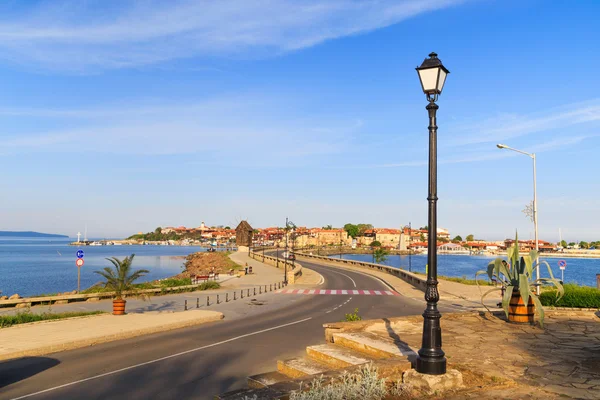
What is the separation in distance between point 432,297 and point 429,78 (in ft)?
13.5

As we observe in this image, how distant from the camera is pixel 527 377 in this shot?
8102 millimetres

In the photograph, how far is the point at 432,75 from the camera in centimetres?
870

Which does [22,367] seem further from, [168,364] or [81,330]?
[81,330]

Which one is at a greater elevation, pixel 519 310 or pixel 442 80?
pixel 442 80

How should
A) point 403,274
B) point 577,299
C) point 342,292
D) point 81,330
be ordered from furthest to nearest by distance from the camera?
1. point 403,274
2. point 342,292
3. point 577,299
4. point 81,330

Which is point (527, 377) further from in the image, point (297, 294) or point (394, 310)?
point (297, 294)

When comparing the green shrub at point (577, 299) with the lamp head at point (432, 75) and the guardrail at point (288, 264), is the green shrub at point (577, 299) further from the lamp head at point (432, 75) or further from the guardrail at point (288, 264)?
the guardrail at point (288, 264)

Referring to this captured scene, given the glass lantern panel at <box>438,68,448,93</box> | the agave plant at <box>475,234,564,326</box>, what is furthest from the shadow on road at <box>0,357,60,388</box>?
the agave plant at <box>475,234,564,326</box>

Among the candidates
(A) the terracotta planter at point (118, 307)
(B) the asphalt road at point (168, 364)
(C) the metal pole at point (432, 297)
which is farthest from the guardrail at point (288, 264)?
(C) the metal pole at point (432, 297)

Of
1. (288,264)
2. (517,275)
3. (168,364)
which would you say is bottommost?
(288,264)

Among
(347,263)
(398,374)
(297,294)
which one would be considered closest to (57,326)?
(398,374)

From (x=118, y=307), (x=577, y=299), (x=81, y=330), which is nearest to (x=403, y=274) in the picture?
(x=577, y=299)

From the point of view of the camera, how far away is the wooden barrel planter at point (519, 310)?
14.4 meters

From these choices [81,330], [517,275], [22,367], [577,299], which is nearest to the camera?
[22,367]
